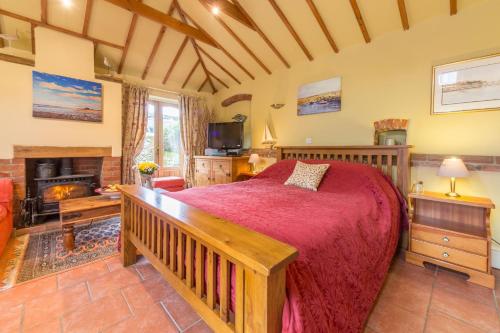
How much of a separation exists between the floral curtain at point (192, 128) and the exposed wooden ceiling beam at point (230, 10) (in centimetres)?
242

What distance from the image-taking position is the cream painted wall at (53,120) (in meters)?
2.97

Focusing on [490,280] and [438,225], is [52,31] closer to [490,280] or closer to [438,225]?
[438,225]

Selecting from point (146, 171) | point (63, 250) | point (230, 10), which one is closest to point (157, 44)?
point (230, 10)

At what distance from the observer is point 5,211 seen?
96.0 inches

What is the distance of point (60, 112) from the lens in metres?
3.33

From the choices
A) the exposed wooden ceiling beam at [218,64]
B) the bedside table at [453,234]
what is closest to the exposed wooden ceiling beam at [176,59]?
the exposed wooden ceiling beam at [218,64]

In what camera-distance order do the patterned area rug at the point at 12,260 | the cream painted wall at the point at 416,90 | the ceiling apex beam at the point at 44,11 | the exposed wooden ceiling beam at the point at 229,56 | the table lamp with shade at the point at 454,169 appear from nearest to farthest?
the patterned area rug at the point at 12,260
the table lamp with shade at the point at 454,169
the cream painted wall at the point at 416,90
the ceiling apex beam at the point at 44,11
the exposed wooden ceiling beam at the point at 229,56

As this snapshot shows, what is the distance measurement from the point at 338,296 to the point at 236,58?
13.3 feet

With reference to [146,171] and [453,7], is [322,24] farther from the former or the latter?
[146,171]

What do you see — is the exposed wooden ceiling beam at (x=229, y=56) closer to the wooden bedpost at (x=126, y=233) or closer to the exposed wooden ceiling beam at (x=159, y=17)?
the exposed wooden ceiling beam at (x=159, y=17)

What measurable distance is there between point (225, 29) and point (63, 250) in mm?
3652

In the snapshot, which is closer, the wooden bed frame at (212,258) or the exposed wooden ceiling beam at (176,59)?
the wooden bed frame at (212,258)

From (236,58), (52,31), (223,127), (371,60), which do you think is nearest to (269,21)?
(236,58)

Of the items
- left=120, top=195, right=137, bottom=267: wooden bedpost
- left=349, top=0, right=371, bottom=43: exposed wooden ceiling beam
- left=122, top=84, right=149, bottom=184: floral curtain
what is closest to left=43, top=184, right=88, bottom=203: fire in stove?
left=122, top=84, right=149, bottom=184: floral curtain
